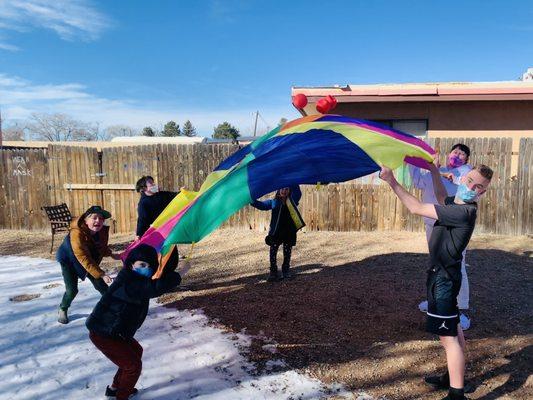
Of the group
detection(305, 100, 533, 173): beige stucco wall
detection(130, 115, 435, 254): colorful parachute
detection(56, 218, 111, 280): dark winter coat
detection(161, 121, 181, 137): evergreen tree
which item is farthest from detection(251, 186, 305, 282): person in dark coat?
detection(161, 121, 181, 137): evergreen tree

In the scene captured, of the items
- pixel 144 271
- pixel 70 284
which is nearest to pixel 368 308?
pixel 144 271

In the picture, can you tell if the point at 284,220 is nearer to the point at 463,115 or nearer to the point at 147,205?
the point at 147,205

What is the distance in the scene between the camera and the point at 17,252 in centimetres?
894

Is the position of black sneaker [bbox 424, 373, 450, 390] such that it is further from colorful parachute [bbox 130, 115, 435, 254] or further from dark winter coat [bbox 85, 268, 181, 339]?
dark winter coat [bbox 85, 268, 181, 339]

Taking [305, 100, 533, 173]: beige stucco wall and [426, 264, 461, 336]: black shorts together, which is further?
[305, 100, 533, 173]: beige stucco wall

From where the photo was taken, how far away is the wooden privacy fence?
9.05 meters

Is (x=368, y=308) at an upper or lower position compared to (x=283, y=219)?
lower

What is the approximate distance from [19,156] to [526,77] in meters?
15.3

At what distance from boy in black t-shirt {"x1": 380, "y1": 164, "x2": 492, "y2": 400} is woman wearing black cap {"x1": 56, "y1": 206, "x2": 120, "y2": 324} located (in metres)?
2.99

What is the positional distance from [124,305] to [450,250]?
249 cm

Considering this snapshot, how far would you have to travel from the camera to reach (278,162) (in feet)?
12.0

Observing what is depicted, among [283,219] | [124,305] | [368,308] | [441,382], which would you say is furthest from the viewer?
[283,219]

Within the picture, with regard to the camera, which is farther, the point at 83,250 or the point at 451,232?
the point at 83,250

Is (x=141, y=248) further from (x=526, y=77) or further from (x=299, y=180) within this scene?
(x=526, y=77)
